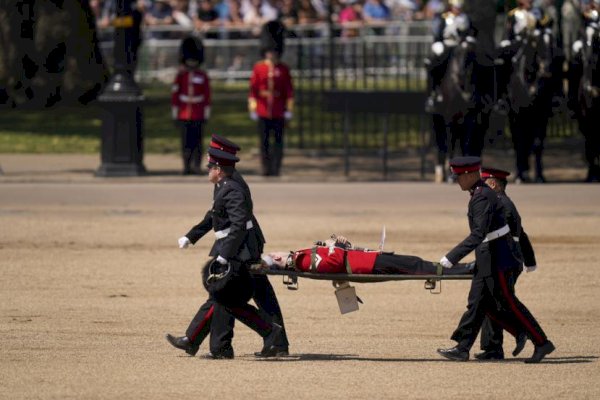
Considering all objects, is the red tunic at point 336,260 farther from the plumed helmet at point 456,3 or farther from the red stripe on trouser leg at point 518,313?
the plumed helmet at point 456,3

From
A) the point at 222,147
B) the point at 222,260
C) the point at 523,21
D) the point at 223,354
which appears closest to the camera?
the point at 222,260

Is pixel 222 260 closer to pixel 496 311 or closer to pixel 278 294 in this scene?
pixel 496 311

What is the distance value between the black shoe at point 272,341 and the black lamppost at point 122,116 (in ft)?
38.2

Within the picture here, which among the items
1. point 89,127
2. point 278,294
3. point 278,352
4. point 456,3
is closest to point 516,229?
point 278,352

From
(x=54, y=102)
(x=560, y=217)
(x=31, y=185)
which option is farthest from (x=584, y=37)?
Result: (x=54, y=102)

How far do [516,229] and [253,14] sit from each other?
76.8 feet

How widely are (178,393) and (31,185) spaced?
12071mm

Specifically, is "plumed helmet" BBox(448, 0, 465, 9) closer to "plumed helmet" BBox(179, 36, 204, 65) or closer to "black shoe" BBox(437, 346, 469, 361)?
"plumed helmet" BBox(179, 36, 204, 65)

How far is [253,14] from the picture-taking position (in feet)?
115

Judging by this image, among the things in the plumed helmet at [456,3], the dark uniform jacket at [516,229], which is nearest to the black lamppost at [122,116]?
the plumed helmet at [456,3]

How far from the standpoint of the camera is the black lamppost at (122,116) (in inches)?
923

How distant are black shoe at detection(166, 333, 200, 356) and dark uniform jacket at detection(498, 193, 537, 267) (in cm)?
214

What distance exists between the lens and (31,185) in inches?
883

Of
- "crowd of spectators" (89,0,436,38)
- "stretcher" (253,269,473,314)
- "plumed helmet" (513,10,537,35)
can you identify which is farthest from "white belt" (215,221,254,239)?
"crowd of spectators" (89,0,436,38)
